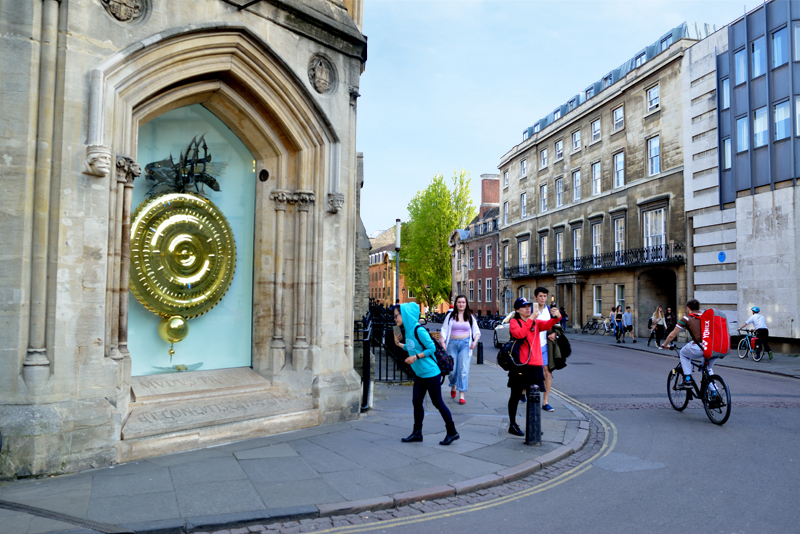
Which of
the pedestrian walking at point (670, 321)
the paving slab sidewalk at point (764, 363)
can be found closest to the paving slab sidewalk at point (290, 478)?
the paving slab sidewalk at point (764, 363)

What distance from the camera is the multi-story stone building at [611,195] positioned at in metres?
27.0

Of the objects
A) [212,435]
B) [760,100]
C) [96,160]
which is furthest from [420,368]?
[760,100]

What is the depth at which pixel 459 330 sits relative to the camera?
9.82 metres

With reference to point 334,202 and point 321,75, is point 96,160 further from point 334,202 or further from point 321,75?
point 321,75

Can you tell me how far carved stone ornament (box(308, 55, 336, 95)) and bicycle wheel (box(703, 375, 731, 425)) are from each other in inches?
270

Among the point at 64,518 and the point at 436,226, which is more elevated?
the point at 436,226

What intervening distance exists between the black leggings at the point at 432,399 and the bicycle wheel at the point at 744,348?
1589 centimetres

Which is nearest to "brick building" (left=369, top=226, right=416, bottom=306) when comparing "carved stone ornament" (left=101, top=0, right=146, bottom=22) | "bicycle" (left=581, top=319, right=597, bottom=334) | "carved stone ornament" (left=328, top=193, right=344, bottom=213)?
"bicycle" (left=581, top=319, right=597, bottom=334)

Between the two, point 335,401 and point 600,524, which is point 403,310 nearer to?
point 335,401

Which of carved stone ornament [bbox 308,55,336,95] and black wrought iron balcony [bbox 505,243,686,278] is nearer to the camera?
carved stone ornament [bbox 308,55,336,95]

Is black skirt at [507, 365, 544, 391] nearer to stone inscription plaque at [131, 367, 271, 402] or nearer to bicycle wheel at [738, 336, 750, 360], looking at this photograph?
stone inscription plaque at [131, 367, 271, 402]

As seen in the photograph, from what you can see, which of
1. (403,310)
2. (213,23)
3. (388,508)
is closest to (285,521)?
(388,508)

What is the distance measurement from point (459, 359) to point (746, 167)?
1759cm

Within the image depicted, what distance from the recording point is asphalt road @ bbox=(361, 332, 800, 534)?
173 inches
